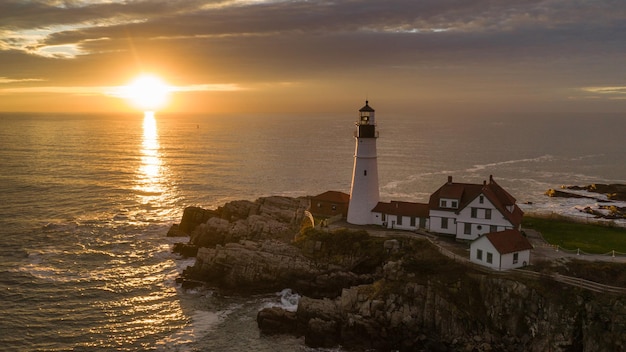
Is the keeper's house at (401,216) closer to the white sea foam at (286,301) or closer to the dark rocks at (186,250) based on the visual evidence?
the white sea foam at (286,301)

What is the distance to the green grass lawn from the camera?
38344 millimetres

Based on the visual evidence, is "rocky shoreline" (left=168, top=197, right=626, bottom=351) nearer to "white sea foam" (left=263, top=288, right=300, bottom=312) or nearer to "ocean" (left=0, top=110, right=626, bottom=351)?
"white sea foam" (left=263, top=288, right=300, bottom=312)

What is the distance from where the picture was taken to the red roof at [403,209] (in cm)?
4278

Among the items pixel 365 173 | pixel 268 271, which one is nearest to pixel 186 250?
pixel 268 271

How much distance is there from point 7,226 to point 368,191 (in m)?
41.1

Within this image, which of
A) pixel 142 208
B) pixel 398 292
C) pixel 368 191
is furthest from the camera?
pixel 142 208

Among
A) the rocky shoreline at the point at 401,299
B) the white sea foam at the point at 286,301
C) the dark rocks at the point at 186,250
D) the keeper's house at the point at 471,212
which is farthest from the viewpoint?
the dark rocks at the point at 186,250

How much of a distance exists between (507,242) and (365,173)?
1473 centimetres

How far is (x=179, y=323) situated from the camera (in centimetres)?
3469

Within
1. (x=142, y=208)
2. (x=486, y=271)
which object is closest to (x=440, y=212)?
(x=486, y=271)

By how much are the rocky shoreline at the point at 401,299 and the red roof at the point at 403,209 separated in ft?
14.5

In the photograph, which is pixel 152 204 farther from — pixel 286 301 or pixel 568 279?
pixel 568 279

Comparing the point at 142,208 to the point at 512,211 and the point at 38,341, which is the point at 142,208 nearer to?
the point at 38,341

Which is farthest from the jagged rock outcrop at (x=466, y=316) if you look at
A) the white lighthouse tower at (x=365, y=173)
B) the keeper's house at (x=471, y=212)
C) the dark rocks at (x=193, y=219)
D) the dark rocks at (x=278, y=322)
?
the dark rocks at (x=193, y=219)
